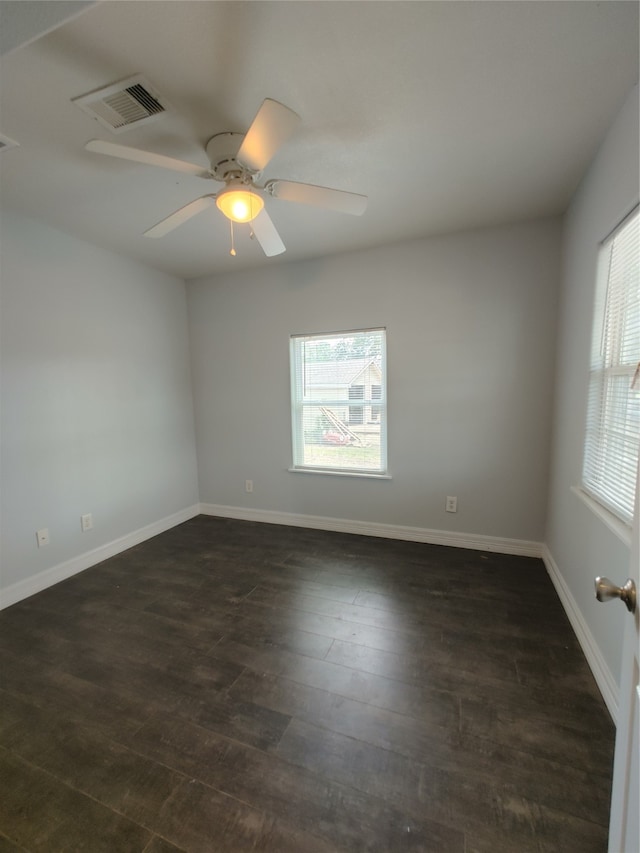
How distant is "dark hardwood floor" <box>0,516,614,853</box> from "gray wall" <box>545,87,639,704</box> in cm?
25

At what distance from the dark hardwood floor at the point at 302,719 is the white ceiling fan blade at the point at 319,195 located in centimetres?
221

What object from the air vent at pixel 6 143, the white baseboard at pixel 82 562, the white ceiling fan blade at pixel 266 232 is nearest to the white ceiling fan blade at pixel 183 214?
the white ceiling fan blade at pixel 266 232

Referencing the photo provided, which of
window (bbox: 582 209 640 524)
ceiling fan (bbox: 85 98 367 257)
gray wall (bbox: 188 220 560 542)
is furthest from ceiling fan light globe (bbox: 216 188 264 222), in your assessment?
window (bbox: 582 209 640 524)

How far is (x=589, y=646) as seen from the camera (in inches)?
63.9

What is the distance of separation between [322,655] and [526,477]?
6.54 ft

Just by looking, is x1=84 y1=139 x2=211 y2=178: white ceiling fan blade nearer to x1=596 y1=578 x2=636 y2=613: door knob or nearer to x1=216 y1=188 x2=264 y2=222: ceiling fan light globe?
x1=216 y1=188 x2=264 y2=222: ceiling fan light globe

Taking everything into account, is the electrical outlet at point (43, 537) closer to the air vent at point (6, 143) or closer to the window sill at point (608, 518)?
the air vent at point (6, 143)

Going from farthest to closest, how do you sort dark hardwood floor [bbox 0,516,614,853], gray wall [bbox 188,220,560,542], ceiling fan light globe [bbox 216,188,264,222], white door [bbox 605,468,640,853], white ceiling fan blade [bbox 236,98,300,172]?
gray wall [bbox 188,220,560,542] → ceiling fan light globe [bbox 216,188,264,222] → white ceiling fan blade [bbox 236,98,300,172] → dark hardwood floor [bbox 0,516,614,853] → white door [bbox 605,468,640,853]

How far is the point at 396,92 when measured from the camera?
135 cm

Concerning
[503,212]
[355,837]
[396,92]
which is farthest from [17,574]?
[503,212]

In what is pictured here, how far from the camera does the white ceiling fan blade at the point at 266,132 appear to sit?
1148mm

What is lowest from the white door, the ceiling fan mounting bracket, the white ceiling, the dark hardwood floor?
the dark hardwood floor

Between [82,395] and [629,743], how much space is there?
3.32 meters

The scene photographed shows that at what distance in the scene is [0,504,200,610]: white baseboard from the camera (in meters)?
2.22
